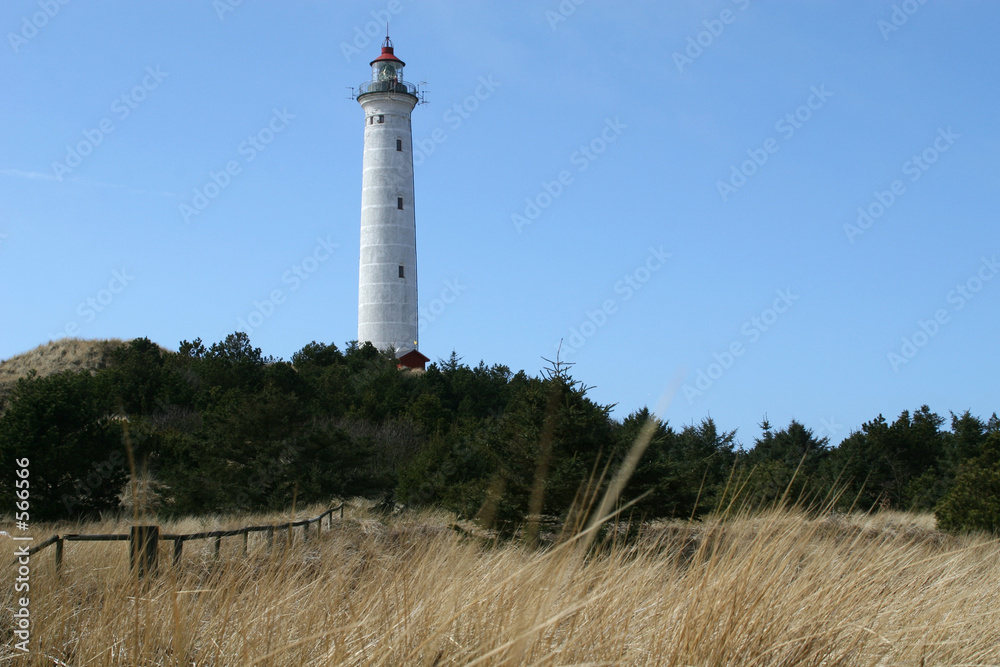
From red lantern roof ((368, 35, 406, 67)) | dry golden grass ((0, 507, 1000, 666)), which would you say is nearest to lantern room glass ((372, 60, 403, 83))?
red lantern roof ((368, 35, 406, 67))

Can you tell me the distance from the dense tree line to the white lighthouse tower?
15.6ft

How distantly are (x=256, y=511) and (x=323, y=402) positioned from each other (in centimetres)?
1327

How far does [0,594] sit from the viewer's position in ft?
15.5

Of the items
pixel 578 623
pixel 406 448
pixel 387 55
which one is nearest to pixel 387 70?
pixel 387 55

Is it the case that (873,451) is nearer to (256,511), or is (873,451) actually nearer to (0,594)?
(256,511)

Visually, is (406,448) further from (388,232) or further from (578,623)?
(578,623)

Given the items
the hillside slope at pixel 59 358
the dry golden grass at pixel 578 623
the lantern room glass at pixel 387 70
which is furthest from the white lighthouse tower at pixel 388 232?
the dry golden grass at pixel 578 623

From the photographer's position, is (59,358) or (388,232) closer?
(59,358)

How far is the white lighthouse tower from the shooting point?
45938 millimetres

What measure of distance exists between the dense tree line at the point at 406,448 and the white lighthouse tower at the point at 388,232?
4763 millimetres

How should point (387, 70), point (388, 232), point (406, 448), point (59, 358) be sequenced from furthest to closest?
point (387, 70), point (388, 232), point (59, 358), point (406, 448)

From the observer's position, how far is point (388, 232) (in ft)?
151

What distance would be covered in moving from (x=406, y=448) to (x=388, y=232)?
18.8 m

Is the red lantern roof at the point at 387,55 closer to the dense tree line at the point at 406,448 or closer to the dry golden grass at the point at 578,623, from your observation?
the dense tree line at the point at 406,448
